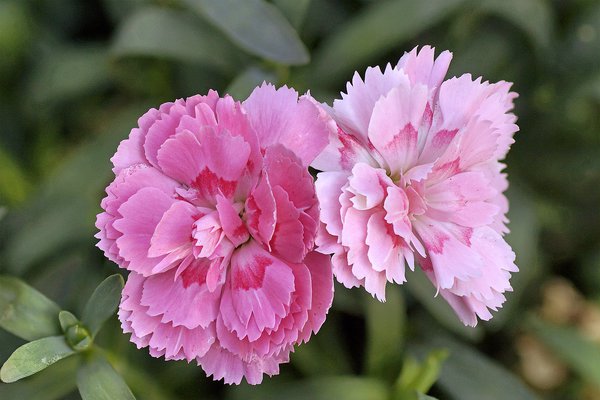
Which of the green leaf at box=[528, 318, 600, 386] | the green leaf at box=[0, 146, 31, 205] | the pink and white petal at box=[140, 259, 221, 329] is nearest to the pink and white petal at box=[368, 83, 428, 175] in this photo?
the pink and white petal at box=[140, 259, 221, 329]

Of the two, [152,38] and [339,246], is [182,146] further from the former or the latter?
[152,38]

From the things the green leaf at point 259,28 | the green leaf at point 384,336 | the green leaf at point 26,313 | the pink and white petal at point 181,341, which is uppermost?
the green leaf at point 259,28

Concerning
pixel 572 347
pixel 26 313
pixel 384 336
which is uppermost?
pixel 26 313

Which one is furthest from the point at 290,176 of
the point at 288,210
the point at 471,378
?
the point at 471,378

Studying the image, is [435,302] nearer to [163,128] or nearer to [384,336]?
[384,336]

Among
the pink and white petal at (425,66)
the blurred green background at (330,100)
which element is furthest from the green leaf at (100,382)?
the pink and white petal at (425,66)

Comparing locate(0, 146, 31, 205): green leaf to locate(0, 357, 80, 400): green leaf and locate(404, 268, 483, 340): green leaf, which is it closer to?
locate(0, 357, 80, 400): green leaf

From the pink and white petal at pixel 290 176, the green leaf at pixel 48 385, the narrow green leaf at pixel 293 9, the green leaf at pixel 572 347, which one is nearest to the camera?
the pink and white petal at pixel 290 176

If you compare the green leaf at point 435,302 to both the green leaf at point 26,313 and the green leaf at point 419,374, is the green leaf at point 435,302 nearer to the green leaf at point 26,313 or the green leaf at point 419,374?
the green leaf at point 419,374
